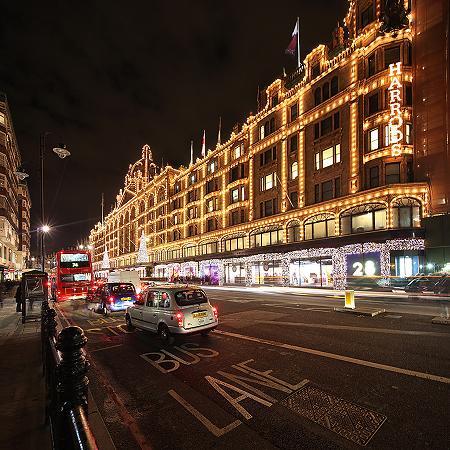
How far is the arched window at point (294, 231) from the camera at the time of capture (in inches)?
1339

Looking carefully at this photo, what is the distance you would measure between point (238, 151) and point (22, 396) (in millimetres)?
43125

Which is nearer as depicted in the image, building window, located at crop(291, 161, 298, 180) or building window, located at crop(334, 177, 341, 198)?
building window, located at crop(334, 177, 341, 198)

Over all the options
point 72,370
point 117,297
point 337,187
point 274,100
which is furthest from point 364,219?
point 72,370

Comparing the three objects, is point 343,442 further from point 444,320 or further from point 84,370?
point 444,320

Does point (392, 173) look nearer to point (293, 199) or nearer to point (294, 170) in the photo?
point (293, 199)

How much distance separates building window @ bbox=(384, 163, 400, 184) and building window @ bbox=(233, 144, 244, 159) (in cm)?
2309

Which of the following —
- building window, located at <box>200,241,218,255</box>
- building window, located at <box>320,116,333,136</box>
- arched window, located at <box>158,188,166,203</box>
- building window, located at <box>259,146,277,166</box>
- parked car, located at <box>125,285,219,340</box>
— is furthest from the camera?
arched window, located at <box>158,188,166,203</box>

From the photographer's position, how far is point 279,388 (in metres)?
5.95

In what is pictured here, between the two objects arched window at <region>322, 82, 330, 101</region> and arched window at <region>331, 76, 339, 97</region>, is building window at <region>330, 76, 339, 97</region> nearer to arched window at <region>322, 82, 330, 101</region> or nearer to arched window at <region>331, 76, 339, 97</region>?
arched window at <region>331, 76, 339, 97</region>

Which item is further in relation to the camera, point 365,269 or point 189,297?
point 365,269

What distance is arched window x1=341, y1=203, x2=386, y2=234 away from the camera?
25844mm

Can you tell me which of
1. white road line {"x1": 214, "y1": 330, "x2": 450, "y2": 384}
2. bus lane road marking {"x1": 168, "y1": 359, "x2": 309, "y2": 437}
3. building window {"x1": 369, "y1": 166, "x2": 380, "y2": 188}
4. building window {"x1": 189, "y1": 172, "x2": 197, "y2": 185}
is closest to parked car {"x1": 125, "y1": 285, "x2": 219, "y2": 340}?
white road line {"x1": 214, "y1": 330, "x2": 450, "y2": 384}

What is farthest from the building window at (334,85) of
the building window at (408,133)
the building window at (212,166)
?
the building window at (212,166)

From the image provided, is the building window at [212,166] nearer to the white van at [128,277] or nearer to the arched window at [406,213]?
the white van at [128,277]
